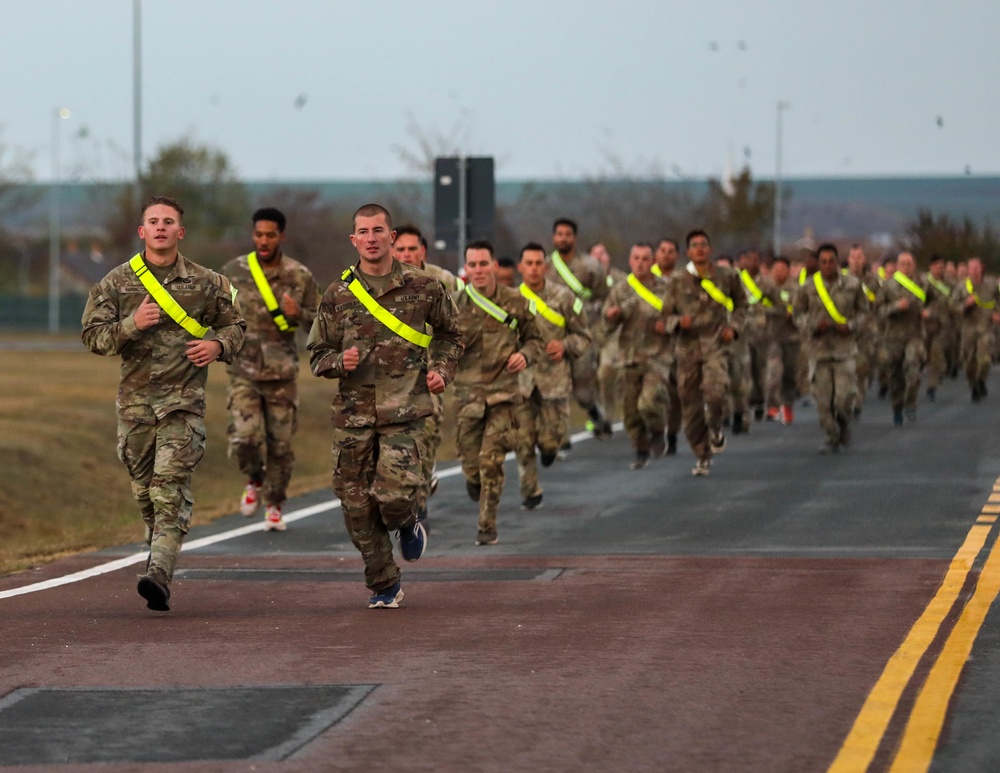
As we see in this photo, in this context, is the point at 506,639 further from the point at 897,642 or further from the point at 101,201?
the point at 101,201

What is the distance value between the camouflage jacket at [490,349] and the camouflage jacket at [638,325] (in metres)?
5.49

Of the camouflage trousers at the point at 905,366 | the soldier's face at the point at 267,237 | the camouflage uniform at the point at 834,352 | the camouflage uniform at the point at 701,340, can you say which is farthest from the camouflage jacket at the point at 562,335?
the camouflage trousers at the point at 905,366

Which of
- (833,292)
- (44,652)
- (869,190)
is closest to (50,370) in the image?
(833,292)

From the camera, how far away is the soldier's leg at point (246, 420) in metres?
15.6

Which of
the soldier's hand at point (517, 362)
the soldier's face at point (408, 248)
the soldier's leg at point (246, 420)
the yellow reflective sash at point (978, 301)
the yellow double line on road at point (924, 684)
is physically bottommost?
the yellow double line on road at point (924, 684)

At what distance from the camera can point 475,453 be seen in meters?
14.9

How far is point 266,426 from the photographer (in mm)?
15719

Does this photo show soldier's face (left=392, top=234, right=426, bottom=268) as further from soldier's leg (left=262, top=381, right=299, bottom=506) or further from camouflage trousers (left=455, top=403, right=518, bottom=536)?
soldier's leg (left=262, top=381, right=299, bottom=506)

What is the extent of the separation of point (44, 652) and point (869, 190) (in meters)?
144

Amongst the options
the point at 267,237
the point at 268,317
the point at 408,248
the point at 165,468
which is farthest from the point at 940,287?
the point at 165,468

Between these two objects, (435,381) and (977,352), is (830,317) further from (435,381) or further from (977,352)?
(435,381)

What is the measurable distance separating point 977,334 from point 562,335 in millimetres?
14883

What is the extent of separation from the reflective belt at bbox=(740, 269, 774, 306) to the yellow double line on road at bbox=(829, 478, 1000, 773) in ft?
50.0

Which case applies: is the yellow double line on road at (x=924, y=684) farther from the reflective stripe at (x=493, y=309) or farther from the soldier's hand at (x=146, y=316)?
the soldier's hand at (x=146, y=316)
